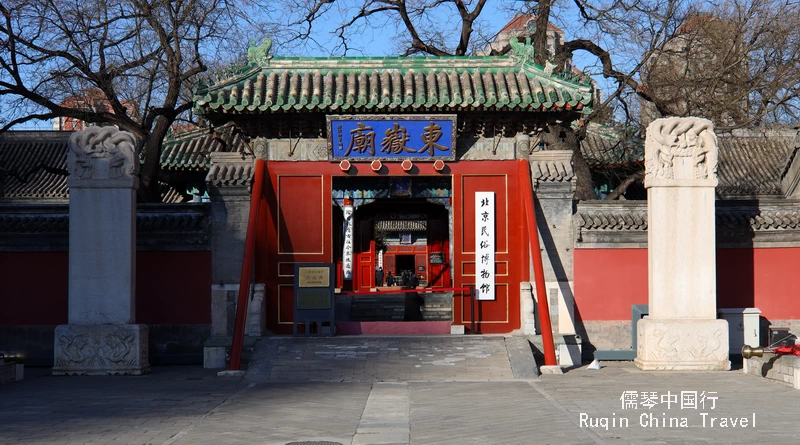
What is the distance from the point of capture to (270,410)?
992 centimetres

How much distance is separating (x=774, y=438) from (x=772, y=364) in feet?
14.9

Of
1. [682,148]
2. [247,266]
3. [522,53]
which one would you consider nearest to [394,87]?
[522,53]

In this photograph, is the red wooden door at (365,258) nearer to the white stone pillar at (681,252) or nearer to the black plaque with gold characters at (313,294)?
the black plaque with gold characters at (313,294)

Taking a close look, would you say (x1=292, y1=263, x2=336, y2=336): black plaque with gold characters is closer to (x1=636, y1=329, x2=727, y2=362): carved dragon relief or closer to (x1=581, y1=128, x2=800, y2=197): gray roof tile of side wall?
(x1=636, y1=329, x2=727, y2=362): carved dragon relief

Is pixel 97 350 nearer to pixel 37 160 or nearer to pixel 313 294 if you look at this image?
pixel 313 294

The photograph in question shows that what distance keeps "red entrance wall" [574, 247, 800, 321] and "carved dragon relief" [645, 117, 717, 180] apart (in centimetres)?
217

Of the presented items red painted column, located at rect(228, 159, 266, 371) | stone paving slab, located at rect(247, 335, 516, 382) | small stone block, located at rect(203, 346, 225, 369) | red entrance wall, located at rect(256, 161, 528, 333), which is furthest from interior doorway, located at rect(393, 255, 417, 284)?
small stone block, located at rect(203, 346, 225, 369)

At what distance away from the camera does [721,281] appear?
1547 centimetres

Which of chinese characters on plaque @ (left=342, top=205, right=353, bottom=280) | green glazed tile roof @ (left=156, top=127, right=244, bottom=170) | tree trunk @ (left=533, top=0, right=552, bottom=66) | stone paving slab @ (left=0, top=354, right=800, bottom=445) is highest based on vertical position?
tree trunk @ (left=533, top=0, right=552, bottom=66)

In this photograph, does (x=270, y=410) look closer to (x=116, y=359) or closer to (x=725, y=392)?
(x=116, y=359)

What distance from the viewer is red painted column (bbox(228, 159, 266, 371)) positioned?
13.0 m

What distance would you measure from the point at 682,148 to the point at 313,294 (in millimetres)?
6427

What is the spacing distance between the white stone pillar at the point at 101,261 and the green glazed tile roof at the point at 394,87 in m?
1.71

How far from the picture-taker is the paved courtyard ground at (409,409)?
8344mm
